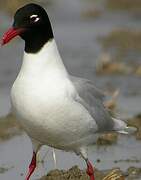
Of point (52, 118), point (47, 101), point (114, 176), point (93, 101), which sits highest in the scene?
point (47, 101)

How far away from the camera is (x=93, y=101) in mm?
9141

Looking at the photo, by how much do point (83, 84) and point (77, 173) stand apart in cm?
103

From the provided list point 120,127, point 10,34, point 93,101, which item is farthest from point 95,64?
point 10,34

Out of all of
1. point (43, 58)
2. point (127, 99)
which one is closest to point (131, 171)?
point (43, 58)

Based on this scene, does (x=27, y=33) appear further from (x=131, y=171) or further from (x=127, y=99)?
(x=127, y=99)

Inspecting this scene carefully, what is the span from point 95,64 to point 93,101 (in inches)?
→ 253

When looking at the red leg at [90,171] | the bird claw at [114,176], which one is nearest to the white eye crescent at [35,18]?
the red leg at [90,171]

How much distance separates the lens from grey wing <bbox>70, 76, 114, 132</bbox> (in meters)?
8.85

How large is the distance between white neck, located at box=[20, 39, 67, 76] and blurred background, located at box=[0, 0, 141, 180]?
172cm

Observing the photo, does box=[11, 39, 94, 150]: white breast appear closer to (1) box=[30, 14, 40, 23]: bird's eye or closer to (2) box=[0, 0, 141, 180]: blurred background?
(1) box=[30, 14, 40, 23]: bird's eye

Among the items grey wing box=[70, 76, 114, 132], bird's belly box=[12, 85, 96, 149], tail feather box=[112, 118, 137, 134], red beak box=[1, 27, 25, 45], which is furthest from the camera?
tail feather box=[112, 118, 137, 134]

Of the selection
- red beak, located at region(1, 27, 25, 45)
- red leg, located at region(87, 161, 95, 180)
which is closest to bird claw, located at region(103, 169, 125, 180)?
red leg, located at region(87, 161, 95, 180)

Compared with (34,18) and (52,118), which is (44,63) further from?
(52,118)

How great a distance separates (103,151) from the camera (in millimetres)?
10781
